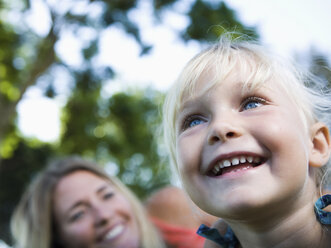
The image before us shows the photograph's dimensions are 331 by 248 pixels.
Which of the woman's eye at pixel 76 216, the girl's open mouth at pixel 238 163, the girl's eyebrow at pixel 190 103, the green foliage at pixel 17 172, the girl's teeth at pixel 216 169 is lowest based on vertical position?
the green foliage at pixel 17 172

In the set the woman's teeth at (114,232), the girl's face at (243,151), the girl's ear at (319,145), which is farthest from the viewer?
the woman's teeth at (114,232)

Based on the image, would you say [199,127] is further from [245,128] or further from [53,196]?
[53,196]

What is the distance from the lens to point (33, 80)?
8.71 m

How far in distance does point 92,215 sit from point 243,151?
2.18 m

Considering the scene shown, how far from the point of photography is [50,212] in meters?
3.30

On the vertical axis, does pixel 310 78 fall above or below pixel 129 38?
above

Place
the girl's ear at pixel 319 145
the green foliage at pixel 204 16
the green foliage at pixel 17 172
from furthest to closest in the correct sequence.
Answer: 1. the green foliage at pixel 17 172
2. the green foliage at pixel 204 16
3. the girl's ear at pixel 319 145

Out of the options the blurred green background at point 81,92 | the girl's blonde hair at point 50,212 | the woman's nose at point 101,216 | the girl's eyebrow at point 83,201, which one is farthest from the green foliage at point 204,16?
the woman's nose at point 101,216

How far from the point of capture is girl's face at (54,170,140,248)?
300 centimetres

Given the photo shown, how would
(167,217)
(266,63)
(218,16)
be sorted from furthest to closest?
(218,16) < (167,217) < (266,63)

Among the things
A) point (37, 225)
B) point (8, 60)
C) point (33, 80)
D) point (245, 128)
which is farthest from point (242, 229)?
point (8, 60)

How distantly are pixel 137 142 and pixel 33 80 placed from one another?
5.44 m

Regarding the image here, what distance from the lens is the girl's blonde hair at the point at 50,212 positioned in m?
3.29

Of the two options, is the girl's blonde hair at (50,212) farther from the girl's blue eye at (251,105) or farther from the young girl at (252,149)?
the girl's blue eye at (251,105)
